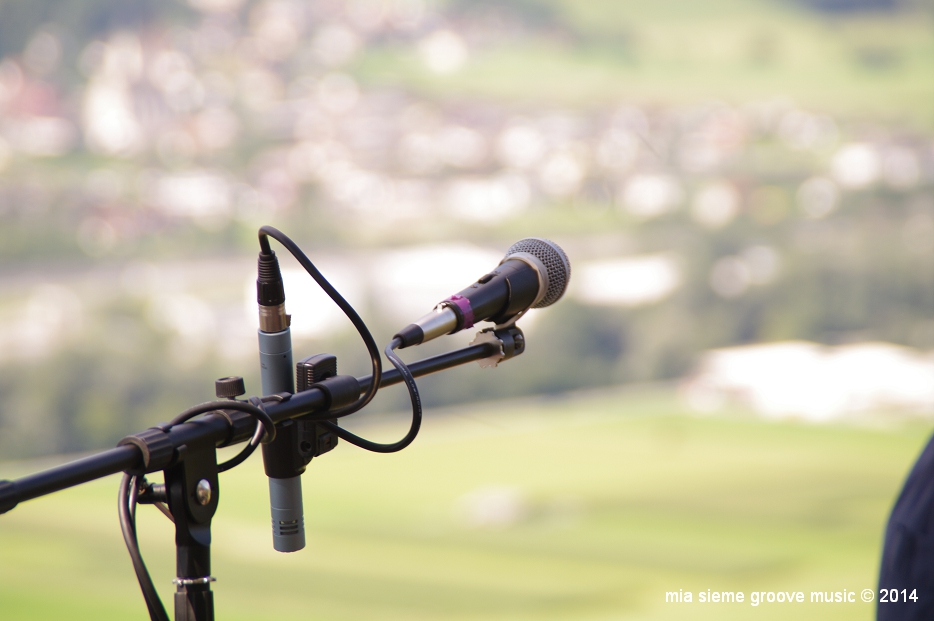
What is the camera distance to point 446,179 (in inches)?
526

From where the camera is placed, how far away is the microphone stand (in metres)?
0.82

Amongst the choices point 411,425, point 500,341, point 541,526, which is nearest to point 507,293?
point 500,341

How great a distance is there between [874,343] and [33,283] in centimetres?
1326

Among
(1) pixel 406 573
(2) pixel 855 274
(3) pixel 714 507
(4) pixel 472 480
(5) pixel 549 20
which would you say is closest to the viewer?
(1) pixel 406 573

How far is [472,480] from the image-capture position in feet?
39.7

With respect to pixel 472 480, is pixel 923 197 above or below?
above

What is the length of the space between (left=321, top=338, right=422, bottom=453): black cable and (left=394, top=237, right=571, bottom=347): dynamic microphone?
0.10 ft

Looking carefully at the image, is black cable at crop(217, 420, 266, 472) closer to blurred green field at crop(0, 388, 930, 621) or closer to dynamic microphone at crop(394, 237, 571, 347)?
dynamic microphone at crop(394, 237, 571, 347)

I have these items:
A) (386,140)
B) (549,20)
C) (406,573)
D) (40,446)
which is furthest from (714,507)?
(40,446)

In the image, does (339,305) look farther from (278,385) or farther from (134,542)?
(134,542)

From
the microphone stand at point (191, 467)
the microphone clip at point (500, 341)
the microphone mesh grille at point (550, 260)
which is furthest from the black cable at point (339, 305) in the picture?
the microphone mesh grille at point (550, 260)

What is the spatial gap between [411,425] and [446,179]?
1245 cm

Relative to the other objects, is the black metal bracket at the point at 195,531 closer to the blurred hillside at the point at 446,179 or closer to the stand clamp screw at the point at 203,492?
the stand clamp screw at the point at 203,492

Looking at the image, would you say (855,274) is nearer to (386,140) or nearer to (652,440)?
(652,440)
